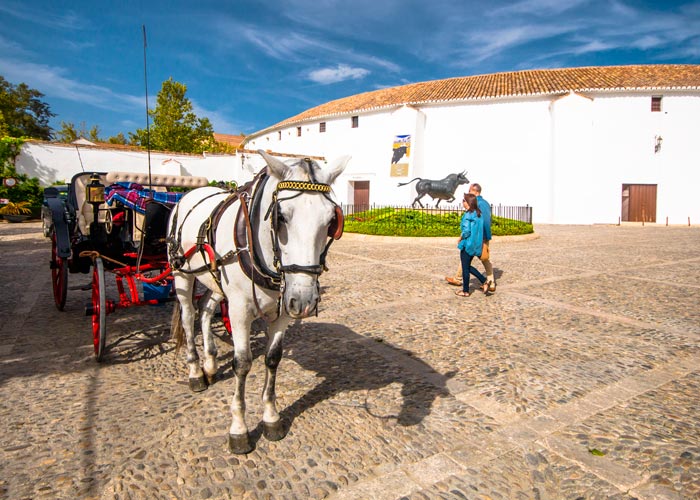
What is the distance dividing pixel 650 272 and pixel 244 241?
9.22 meters

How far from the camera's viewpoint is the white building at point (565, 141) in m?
23.8

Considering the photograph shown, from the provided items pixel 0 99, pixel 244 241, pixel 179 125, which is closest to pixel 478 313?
pixel 244 241

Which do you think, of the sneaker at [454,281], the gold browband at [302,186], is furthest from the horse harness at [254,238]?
the sneaker at [454,281]

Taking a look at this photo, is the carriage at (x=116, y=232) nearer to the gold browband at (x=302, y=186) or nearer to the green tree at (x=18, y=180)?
the gold browband at (x=302, y=186)

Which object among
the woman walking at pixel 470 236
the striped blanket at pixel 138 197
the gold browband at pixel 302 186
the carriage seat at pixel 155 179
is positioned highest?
the carriage seat at pixel 155 179

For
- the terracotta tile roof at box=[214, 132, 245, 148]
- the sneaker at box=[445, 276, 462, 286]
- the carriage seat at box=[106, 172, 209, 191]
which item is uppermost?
the terracotta tile roof at box=[214, 132, 245, 148]

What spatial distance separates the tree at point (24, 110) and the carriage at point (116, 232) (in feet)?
139

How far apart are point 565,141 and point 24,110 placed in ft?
167

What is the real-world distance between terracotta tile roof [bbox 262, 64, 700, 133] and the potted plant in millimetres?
20467

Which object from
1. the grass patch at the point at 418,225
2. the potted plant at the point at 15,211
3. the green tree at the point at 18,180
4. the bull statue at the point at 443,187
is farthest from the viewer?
the bull statue at the point at 443,187

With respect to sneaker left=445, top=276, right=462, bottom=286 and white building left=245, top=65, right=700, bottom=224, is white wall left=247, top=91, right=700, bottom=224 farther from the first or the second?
sneaker left=445, top=276, right=462, bottom=286

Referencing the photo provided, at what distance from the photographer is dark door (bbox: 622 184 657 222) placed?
24078 millimetres

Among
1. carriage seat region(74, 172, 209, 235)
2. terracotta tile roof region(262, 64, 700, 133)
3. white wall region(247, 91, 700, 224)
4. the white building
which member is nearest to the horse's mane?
carriage seat region(74, 172, 209, 235)

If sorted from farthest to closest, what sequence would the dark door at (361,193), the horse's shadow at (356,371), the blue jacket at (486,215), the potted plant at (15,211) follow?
1. the dark door at (361,193)
2. the potted plant at (15,211)
3. the blue jacket at (486,215)
4. the horse's shadow at (356,371)
